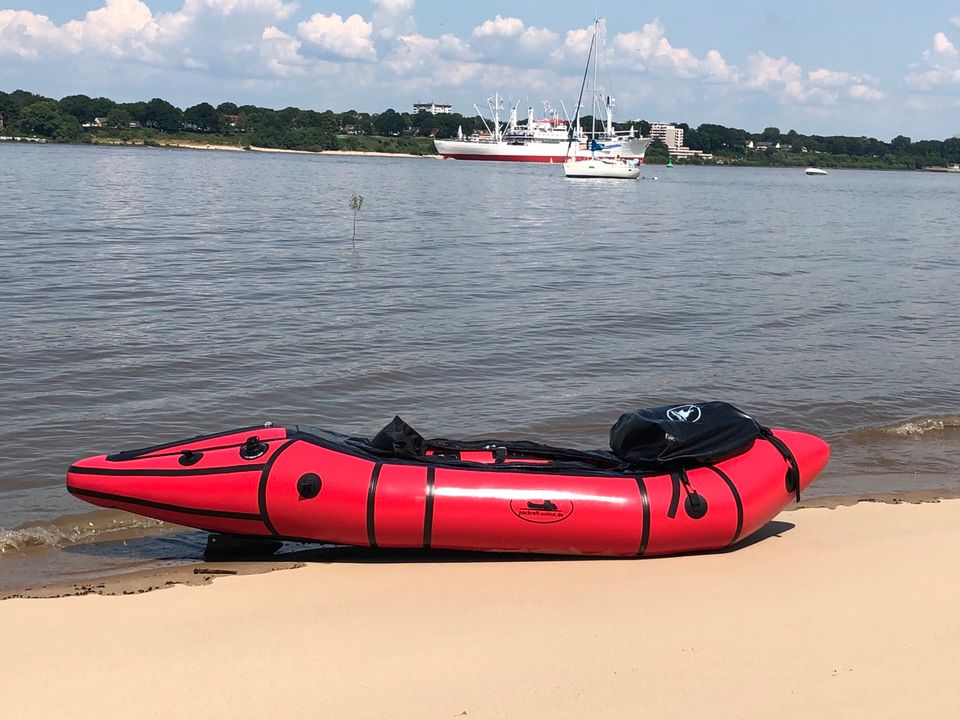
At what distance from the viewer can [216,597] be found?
4.93 m

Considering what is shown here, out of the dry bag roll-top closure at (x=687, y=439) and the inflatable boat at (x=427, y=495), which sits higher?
→ the dry bag roll-top closure at (x=687, y=439)

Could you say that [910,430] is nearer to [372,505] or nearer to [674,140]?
[372,505]

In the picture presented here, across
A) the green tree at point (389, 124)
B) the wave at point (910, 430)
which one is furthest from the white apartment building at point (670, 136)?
the wave at point (910, 430)

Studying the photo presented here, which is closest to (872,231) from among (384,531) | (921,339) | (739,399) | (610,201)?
(610,201)

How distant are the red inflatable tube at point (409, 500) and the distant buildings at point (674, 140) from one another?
470 ft

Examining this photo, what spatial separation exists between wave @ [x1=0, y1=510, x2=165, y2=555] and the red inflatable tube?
2.35 ft

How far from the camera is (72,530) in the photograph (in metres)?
6.13

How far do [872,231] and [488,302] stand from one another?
21.0m

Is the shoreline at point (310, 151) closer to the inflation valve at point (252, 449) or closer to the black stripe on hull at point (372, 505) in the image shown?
the inflation valve at point (252, 449)

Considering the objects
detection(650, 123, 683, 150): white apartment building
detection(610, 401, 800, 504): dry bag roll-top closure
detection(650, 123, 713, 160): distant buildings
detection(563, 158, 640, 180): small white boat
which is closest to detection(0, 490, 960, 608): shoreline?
detection(610, 401, 800, 504): dry bag roll-top closure

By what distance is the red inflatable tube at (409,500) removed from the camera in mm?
5312

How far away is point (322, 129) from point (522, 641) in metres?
130

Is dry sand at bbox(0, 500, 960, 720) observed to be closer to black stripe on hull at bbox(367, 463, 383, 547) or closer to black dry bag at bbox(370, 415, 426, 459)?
black stripe on hull at bbox(367, 463, 383, 547)

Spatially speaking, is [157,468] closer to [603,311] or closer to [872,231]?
[603,311]
